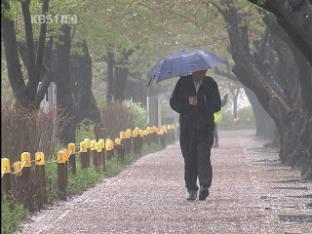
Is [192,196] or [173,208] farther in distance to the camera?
[192,196]

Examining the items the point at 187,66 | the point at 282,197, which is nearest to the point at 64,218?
Result: the point at 187,66

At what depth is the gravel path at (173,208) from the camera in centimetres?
1212

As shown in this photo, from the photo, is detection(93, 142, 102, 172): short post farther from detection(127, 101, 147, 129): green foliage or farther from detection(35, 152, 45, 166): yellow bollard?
detection(127, 101, 147, 129): green foliage

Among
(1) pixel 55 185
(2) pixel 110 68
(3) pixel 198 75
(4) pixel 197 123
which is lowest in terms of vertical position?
(1) pixel 55 185

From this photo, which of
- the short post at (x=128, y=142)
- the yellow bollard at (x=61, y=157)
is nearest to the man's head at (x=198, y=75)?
the yellow bollard at (x=61, y=157)

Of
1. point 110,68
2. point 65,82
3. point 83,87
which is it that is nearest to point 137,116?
point 110,68

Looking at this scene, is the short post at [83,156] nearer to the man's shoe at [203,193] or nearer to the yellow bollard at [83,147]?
the yellow bollard at [83,147]

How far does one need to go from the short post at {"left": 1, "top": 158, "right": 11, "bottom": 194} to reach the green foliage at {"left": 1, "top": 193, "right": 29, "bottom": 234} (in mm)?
109

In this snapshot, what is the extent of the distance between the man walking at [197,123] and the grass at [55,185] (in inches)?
84.1

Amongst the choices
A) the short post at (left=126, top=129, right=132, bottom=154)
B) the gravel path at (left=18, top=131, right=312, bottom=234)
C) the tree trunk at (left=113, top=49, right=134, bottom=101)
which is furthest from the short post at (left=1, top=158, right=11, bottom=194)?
the tree trunk at (left=113, top=49, right=134, bottom=101)

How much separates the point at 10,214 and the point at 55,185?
14.7 feet

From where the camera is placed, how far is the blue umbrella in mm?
15870

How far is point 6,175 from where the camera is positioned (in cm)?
1298

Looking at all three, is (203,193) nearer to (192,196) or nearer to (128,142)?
(192,196)
